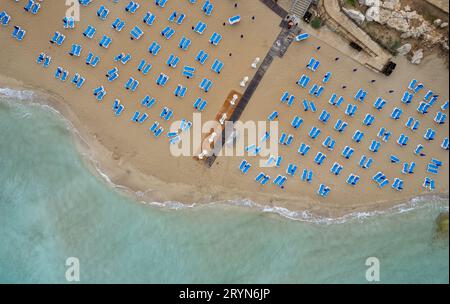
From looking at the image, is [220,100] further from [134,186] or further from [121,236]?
[121,236]

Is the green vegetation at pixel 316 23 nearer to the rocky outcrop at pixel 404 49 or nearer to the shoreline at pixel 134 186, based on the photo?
the rocky outcrop at pixel 404 49

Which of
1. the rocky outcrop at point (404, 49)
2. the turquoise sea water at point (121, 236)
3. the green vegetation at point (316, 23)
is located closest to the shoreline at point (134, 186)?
the turquoise sea water at point (121, 236)

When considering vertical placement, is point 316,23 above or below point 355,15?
below

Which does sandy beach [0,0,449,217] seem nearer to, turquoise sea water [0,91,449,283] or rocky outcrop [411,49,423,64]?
rocky outcrop [411,49,423,64]

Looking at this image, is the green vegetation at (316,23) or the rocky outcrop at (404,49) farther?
the rocky outcrop at (404,49)

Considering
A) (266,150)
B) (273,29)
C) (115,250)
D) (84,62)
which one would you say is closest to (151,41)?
(84,62)

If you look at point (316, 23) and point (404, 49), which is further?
point (404, 49)

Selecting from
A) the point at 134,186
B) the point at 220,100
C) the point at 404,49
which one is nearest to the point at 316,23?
the point at 404,49

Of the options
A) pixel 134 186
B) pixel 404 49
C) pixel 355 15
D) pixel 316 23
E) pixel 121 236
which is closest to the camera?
pixel 121 236
